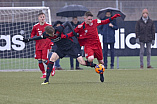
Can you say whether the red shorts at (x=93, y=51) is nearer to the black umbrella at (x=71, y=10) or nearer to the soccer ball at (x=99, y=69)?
the soccer ball at (x=99, y=69)

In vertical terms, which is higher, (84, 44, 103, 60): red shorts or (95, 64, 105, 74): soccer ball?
(84, 44, 103, 60): red shorts

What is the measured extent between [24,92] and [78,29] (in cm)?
320

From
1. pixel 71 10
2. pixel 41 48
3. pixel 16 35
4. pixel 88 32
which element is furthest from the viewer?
pixel 16 35

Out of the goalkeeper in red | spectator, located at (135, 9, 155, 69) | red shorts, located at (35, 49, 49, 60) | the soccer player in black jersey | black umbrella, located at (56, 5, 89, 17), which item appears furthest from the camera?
black umbrella, located at (56, 5, 89, 17)

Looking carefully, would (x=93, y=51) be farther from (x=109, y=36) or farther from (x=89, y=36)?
(x=109, y=36)

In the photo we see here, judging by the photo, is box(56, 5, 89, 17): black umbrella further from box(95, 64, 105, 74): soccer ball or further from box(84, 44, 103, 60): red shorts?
box(95, 64, 105, 74): soccer ball

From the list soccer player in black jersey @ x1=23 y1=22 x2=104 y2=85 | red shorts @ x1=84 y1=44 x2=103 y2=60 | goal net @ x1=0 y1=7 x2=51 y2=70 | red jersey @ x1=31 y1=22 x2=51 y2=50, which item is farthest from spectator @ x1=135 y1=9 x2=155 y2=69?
soccer player in black jersey @ x1=23 y1=22 x2=104 y2=85

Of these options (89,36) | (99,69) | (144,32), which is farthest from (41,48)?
(144,32)

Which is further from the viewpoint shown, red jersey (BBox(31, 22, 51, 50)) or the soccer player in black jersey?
red jersey (BBox(31, 22, 51, 50))

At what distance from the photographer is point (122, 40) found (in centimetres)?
1616

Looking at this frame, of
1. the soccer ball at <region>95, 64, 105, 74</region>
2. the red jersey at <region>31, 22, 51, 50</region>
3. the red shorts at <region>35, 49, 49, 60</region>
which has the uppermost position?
the red jersey at <region>31, 22, 51, 50</region>

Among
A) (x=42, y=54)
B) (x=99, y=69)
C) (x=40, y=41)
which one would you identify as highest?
(x=40, y=41)

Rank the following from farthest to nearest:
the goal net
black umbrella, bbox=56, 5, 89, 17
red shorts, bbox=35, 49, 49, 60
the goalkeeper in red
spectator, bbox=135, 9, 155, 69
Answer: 1. the goal net
2. black umbrella, bbox=56, 5, 89, 17
3. spectator, bbox=135, 9, 155, 69
4. red shorts, bbox=35, 49, 49, 60
5. the goalkeeper in red

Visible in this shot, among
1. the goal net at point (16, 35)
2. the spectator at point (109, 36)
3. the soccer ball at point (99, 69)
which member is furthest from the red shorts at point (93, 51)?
the goal net at point (16, 35)
